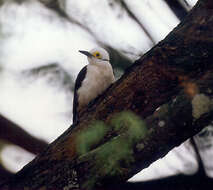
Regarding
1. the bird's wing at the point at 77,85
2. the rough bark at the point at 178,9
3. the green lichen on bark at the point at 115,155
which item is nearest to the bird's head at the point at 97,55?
the bird's wing at the point at 77,85

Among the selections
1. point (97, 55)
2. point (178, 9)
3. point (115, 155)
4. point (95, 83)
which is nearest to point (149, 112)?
point (115, 155)

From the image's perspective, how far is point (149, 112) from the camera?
202cm

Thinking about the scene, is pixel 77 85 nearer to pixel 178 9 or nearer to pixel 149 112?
pixel 178 9

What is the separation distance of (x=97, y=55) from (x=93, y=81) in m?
0.27

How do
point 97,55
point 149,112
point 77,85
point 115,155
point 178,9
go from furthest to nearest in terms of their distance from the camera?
point 97,55 < point 77,85 < point 178,9 < point 149,112 < point 115,155

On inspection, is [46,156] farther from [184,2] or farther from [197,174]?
[184,2]

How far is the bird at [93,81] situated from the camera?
3236 mm

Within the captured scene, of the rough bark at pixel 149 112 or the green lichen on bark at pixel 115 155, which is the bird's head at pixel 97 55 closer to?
the rough bark at pixel 149 112

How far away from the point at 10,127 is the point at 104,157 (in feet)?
4.01

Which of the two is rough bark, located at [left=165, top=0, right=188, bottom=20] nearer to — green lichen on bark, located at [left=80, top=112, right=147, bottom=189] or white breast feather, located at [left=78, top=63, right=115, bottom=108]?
white breast feather, located at [left=78, top=63, right=115, bottom=108]

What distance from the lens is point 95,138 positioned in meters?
1.98

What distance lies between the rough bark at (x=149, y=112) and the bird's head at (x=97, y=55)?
1056 mm

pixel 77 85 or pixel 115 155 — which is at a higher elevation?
pixel 115 155

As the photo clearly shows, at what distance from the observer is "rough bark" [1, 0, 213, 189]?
1.71 meters
